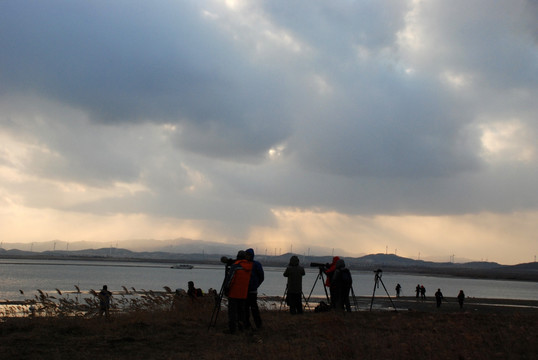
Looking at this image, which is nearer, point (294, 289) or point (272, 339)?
point (272, 339)

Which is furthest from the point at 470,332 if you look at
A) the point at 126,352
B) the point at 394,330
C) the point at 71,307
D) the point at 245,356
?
the point at 71,307

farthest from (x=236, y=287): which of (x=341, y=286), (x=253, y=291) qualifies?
(x=341, y=286)

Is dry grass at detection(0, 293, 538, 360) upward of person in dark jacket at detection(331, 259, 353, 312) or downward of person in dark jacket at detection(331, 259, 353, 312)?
downward

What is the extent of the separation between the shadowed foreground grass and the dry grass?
0.02m

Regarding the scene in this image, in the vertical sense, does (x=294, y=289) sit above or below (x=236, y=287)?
below

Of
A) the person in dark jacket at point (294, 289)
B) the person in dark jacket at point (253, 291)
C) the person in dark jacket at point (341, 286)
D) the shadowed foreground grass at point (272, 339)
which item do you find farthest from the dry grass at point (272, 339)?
the person in dark jacket at point (341, 286)

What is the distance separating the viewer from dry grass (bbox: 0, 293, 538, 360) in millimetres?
9094

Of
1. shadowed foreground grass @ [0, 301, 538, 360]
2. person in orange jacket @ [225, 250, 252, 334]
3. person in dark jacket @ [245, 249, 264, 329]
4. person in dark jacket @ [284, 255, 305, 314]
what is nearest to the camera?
shadowed foreground grass @ [0, 301, 538, 360]

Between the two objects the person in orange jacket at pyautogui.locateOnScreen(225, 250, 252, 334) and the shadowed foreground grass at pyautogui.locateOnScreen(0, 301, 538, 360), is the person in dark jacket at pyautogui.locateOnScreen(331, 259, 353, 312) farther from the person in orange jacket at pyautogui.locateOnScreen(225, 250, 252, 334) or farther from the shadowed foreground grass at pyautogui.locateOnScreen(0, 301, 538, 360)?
the person in orange jacket at pyautogui.locateOnScreen(225, 250, 252, 334)

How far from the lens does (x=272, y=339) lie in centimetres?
1095

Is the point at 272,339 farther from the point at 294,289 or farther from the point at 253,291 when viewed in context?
the point at 294,289

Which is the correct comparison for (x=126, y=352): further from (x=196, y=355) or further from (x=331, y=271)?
(x=331, y=271)

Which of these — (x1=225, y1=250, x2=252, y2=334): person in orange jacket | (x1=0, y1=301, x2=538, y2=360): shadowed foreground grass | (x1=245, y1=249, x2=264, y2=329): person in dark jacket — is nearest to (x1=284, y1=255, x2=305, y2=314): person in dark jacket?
(x1=0, y1=301, x2=538, y2=360): shadowed foreground grass

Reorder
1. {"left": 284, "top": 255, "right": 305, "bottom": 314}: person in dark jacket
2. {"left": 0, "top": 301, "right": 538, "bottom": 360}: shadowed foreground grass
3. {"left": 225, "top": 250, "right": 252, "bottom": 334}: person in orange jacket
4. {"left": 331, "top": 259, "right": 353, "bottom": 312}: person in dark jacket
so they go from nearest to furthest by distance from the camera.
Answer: {"left": 0, "top": 301, "right": 538, "bottom": 360}: shadowed foreground grass
{"left": 225, "top": 250, "right": 252, "bottom": 334}: person in orange jacket
{"left": 284, "top": 255, "right": 305, "bottom": 314}: person in dark jacket
{"left": 331, "top": 259, "right": 353, "bottom": 312}: person in dark jacket
